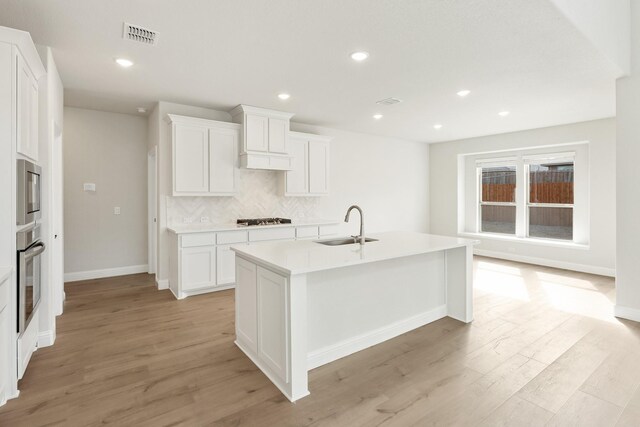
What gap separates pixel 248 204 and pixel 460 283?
333 cm

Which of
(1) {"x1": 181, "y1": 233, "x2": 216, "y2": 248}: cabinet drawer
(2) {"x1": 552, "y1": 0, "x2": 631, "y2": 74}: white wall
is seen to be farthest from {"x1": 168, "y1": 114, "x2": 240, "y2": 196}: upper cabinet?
(2) {"x1": 552, "y1": 0, "x2": 631, "y2": 74}: white wall

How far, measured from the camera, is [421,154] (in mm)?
8078

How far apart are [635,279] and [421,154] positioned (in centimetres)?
514

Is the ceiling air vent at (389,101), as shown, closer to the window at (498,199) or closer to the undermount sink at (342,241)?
the undermount sink at (342,241)

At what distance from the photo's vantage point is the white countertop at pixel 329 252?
2221mm

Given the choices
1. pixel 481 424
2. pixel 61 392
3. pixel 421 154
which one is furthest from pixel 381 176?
pixel 61 392

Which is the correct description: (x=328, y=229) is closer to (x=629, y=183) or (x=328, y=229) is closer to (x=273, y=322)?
(x=273, y=322)

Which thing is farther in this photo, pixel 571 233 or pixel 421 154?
pixel 421 154

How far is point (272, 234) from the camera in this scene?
4875mm

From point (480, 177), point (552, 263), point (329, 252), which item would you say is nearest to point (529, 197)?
point (480, 177)

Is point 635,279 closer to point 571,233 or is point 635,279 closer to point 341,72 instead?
point 571,233

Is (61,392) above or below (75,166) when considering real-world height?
below

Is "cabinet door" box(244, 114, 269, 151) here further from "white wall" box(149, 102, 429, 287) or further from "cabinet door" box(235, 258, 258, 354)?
"cabinet door" box(235, 258, 258, 354)

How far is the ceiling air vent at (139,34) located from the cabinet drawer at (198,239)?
2.22 metres
